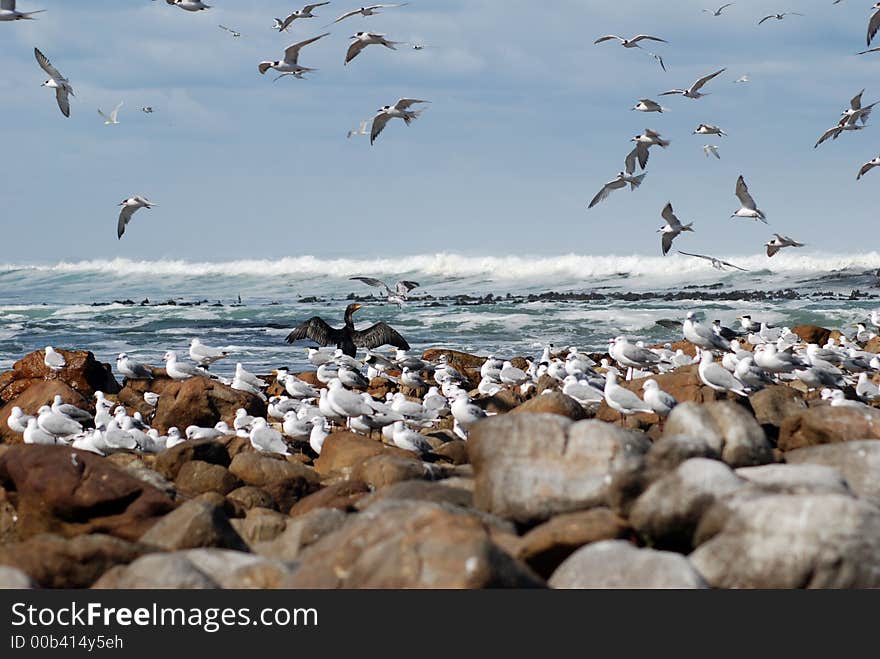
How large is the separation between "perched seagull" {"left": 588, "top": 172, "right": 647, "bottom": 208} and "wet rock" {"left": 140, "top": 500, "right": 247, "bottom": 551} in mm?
12321

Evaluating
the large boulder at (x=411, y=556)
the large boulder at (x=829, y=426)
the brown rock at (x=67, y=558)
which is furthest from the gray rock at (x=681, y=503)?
the large boulder at (x=829, y=426)

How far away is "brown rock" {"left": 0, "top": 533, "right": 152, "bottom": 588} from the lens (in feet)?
20.0

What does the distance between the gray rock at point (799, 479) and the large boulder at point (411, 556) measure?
155 centimetres

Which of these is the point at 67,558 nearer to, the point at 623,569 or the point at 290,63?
the point at 623,569

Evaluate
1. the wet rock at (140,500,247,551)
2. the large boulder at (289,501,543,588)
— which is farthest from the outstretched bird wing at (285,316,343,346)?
the large boulder at (289,501,543,588)

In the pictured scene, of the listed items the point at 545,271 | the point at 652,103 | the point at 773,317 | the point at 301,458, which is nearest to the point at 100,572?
the point at 301,458

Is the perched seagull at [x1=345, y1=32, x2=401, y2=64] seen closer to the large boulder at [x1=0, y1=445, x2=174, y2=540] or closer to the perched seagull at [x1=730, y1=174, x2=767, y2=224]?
the perched seagull at [x1=730, y1=174, x2=767, y2=224]

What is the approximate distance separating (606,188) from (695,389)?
6.68 metres

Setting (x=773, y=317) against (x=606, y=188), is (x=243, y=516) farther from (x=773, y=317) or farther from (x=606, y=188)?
(x=773, y=317)

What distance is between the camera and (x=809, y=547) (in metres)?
5.38

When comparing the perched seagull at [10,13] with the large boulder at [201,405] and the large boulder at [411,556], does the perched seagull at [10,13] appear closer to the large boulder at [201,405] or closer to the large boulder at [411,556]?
the large boulder at [201,405]

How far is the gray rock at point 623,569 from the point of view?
17.4 ft

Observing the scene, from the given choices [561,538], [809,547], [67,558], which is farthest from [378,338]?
[809,547]
